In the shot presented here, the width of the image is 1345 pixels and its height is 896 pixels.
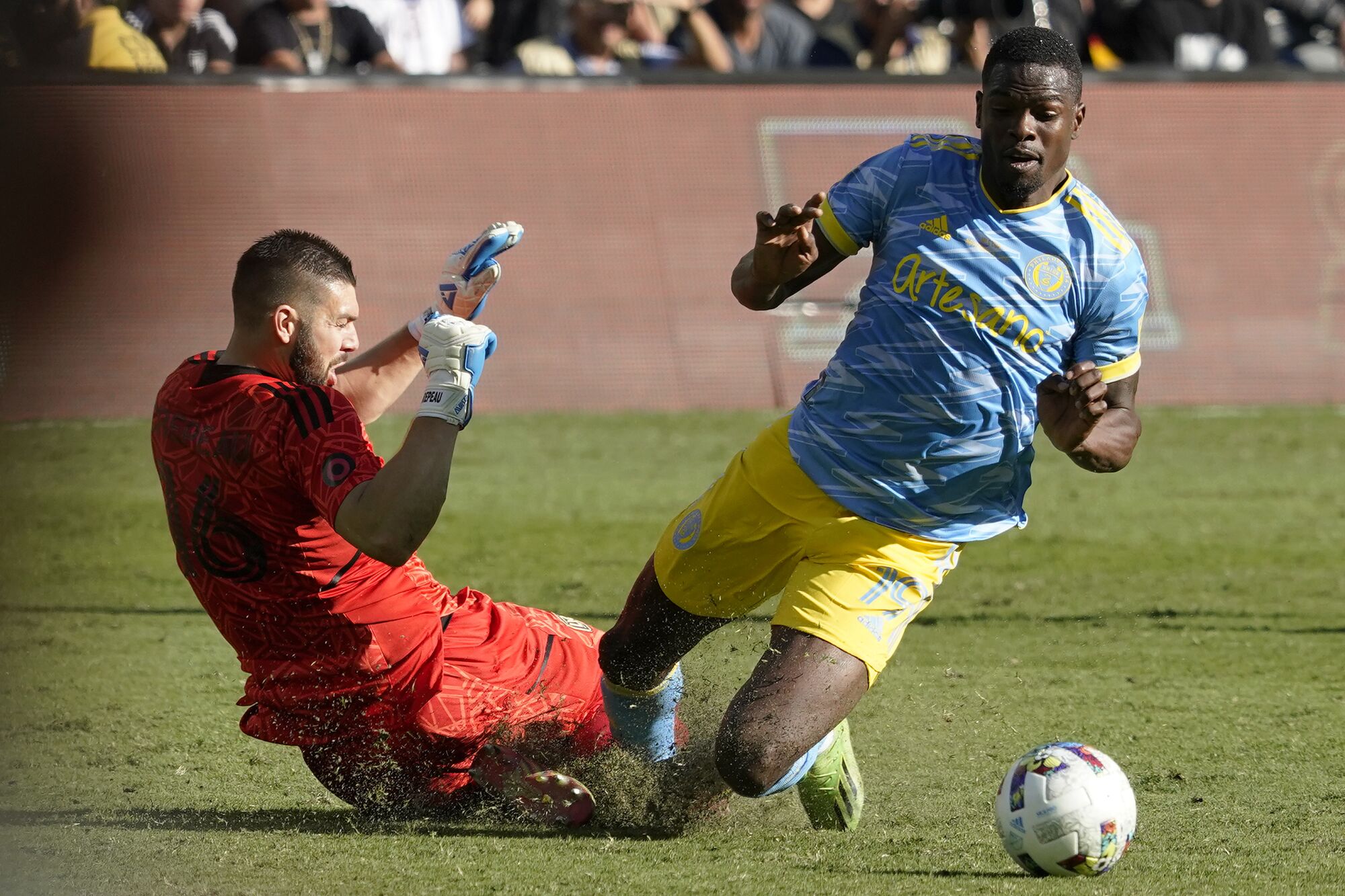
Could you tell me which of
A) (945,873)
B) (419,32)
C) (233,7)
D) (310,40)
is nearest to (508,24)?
(419,32)

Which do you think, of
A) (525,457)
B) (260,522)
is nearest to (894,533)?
(260,522)

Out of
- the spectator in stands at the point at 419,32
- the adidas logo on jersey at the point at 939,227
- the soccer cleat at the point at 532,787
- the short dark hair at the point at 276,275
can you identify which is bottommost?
the spectator in stands at the point at 419,32

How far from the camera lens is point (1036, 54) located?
4.75 m

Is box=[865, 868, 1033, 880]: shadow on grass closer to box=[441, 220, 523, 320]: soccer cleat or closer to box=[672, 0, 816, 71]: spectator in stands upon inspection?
box=[441, 220, 523, 320]: soccer cleat

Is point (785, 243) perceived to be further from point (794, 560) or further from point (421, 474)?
point (421, 474)

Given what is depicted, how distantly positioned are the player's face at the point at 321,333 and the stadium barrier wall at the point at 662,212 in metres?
7.59

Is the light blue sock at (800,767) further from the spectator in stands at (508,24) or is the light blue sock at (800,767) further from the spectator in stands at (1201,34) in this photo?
the spectator in stands at (1201,34)

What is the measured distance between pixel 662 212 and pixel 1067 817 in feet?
32.6

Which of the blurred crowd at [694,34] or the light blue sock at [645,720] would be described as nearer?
the light blue sock at [645,720]

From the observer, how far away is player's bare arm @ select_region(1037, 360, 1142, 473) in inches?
174

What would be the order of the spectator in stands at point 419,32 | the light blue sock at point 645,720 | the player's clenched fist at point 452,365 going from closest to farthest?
the player's clenched fist at point 452,365, the light blue sock at point 645,720, the spectator in stands at point 419,32

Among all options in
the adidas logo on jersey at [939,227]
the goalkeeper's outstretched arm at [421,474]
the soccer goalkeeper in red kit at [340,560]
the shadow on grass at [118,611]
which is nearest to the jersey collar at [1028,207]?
the adidas logo on jersey at [939,227]

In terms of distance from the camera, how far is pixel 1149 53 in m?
15.7

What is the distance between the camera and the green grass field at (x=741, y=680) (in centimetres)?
448
